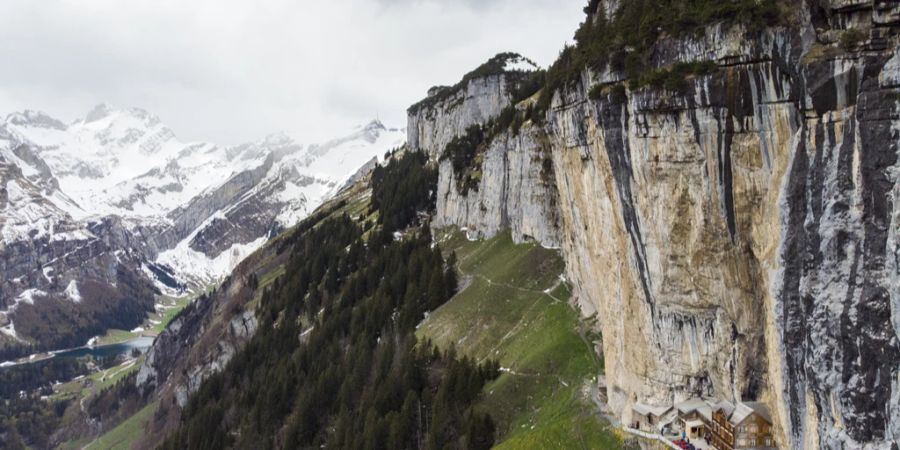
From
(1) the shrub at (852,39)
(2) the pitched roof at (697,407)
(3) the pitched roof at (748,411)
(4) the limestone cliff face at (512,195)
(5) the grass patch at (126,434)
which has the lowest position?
(5) the grass patch at (126,434)

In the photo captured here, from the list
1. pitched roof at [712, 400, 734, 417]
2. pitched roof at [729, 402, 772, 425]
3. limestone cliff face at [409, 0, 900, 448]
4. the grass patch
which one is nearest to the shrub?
limestone cliff face at [409, 0, 900, 448]

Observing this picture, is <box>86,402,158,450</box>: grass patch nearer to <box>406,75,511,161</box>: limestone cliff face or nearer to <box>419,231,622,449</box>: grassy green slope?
<box>419,231,622,449</box>: grassy green slope

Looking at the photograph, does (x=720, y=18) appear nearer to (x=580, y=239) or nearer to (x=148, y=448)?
(x=580, y=239)

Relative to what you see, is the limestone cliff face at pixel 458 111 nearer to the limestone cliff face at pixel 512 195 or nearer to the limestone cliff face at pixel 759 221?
the limestone cliff face at pixel 512 195

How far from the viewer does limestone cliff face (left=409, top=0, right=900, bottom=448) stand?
81.0 ft

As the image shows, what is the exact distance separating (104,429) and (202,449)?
340 ft

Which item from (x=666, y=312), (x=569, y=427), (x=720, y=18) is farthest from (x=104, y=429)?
(x=720, y=18)

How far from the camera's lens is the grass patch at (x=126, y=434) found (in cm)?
14825

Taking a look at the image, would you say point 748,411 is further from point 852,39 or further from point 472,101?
point 472,101

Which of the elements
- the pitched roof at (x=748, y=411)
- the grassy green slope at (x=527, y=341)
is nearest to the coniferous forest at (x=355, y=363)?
the grassy green slope at (x=527, y=341)

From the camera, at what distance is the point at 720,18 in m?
32.5

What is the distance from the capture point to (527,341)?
211ft

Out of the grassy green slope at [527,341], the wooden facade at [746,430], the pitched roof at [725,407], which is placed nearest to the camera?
the wooden facade at [746,430]

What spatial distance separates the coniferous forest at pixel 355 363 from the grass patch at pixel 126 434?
44148 mm
